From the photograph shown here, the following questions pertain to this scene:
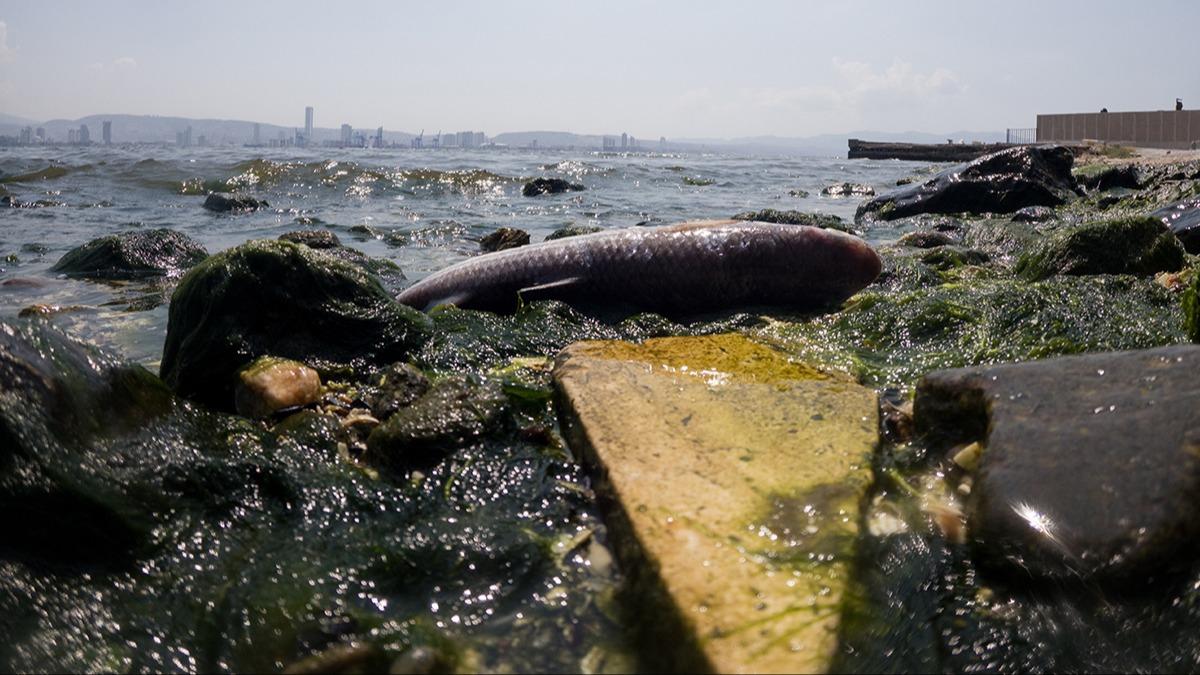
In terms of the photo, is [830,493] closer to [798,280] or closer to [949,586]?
[949,586]

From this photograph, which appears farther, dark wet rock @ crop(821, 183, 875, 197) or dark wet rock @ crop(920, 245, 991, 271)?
dark wet rock @ crop(821, 183, 875, 197)

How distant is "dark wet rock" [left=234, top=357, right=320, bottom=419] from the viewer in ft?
11.3

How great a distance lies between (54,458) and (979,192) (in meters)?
13.8

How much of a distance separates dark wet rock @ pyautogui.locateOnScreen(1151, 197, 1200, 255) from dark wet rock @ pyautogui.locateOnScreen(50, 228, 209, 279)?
865cm

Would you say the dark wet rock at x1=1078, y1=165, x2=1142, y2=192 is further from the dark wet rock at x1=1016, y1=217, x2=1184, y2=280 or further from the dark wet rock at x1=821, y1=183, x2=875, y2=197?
the dark wet rock at x1=1016, y1=217, x2=1184, y2=280

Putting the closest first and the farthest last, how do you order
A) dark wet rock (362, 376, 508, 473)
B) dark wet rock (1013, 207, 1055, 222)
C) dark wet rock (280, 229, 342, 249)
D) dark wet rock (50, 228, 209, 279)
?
dark wet rock (362, 376, 508, 473) → dark wet rock (50, 228, 209, 279) → dark wet rock (280, 229, 342, 249) → dark wet rock (1013, 207, 1055, 222)

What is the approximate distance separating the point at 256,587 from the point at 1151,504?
83.4 inches

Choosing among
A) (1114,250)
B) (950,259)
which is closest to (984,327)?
(1114,250)

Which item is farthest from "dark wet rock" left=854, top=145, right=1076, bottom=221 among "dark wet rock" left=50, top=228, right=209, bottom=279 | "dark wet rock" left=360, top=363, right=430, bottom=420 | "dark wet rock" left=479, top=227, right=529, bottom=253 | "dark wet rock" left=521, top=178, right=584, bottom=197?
"dark wet rock" left=360, top=363, right=430, bottom=420

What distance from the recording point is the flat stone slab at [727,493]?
5.84ft

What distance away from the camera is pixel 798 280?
→ 5594 millimetres

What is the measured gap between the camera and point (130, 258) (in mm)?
7957

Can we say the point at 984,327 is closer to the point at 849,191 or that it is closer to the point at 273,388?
the point at 273,388

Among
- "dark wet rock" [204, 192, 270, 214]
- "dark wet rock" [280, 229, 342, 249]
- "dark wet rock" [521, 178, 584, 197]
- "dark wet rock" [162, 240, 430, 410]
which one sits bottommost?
"dark wet rock" [162, 240, 430, 410]
